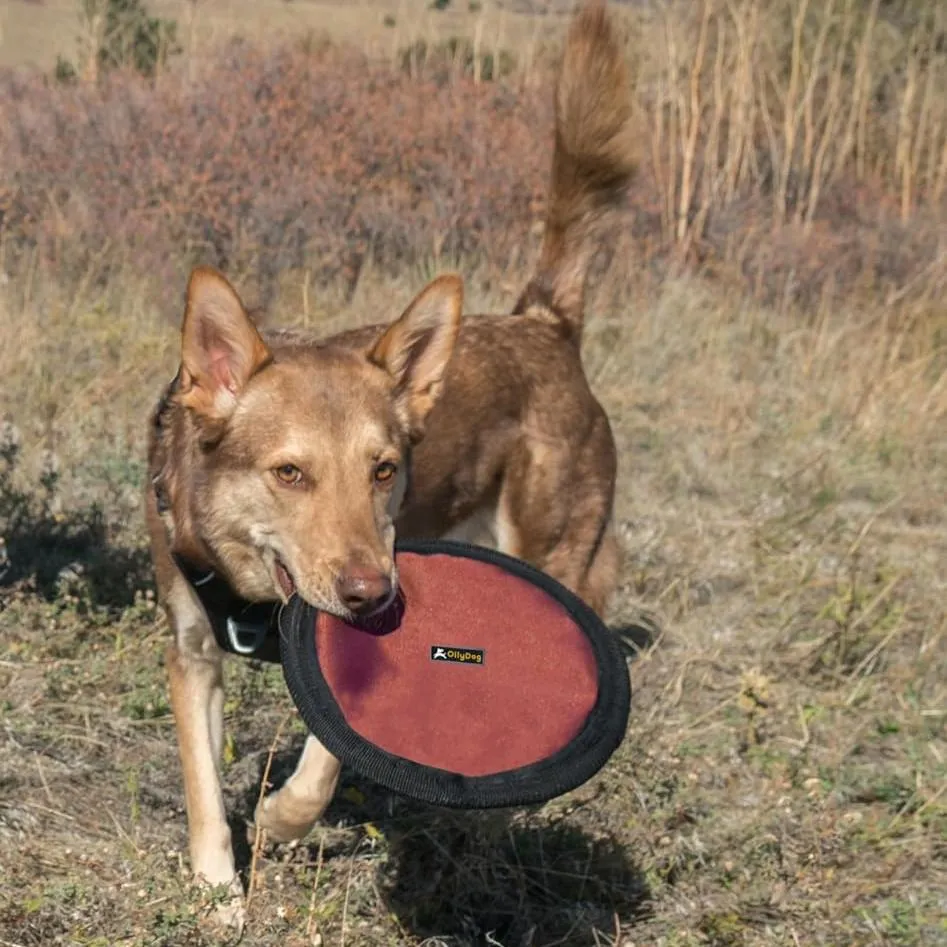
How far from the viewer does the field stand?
4.04 metres

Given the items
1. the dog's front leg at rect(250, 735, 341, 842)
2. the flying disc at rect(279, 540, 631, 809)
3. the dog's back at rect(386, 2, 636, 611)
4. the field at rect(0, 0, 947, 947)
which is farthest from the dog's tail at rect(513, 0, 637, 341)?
the dog's front leg at rect(250, 735, 341, 842)

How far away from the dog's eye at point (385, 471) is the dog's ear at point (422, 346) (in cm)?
38

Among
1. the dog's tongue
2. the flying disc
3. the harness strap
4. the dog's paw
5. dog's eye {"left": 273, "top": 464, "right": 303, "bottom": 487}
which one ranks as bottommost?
the dog's paw

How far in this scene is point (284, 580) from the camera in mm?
3551

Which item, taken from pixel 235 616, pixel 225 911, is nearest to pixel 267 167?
pixel 235 616

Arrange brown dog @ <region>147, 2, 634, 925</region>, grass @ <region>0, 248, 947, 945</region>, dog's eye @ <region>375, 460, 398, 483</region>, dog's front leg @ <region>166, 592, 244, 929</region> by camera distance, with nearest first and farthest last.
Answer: brown dog @ <region>147, 2, 634, 925</region> < dog's eye @ <region>375, 460, 398, 483</region> < dog's front leg @ <region>166, 592, 244, 929</region> < grass @ <region>0, 248, 947, 945</region>

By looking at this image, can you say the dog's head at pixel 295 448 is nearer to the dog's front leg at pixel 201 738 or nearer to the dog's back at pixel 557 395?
the dog's front leg at pixel 201 738

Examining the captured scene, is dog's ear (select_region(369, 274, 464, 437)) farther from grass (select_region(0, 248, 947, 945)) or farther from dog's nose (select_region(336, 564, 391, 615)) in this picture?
grass (select_region(0, 248, 947, 945))

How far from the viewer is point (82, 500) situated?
232 inches

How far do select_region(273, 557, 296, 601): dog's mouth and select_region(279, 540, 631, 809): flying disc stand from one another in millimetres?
76

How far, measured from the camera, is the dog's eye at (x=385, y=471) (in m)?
3.57

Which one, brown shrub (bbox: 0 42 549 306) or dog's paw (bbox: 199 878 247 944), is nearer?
dog's paw (bbox: 199 878 247 944)

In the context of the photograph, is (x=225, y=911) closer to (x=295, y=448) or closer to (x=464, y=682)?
(x=464, y=682)

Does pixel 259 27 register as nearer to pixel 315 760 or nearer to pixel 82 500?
pixel 82 500
